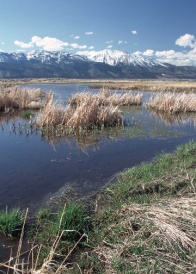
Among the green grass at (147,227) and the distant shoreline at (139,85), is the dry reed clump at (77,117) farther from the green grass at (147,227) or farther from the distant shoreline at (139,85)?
the distant shoreline at (139,85)

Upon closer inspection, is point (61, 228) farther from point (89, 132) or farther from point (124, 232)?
point (89, 132)

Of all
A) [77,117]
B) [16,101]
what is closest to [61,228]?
[77,117]

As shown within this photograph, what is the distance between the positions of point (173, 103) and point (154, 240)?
1870cm

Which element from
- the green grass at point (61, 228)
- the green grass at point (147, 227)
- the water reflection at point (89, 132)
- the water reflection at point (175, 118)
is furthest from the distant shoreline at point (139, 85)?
the green grass at point (61, 228)

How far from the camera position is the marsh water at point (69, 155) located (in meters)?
7.84

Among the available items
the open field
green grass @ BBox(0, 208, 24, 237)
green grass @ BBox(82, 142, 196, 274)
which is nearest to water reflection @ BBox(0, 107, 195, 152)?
green grass @ BBox(82, 142, 196, 274)

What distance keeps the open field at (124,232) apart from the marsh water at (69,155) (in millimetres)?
1190

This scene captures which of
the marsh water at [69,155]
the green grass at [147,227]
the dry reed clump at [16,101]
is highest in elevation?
the dry reed clump at [16,101]

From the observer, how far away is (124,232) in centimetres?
520

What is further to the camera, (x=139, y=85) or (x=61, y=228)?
(x=139, y=85)

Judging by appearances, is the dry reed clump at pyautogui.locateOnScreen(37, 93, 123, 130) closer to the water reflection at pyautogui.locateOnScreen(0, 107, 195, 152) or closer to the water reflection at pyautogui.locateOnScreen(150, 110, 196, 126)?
the water reflection at pyautogui.locateOnScreen(0, 107, 195, 152)

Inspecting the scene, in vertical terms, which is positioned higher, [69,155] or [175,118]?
[175,118]

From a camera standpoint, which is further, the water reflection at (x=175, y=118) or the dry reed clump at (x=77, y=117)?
the water reflection at (x=175, y=118)

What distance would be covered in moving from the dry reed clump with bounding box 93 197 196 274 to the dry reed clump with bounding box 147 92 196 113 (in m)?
17.1
